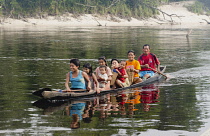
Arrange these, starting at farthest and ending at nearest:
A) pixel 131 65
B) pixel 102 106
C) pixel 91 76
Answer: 1. pixel 131 65
2. pixel 91 76
3. pixel 102 106

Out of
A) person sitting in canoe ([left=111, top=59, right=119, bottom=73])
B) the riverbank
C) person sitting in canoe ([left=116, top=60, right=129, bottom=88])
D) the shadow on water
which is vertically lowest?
the shadow on water

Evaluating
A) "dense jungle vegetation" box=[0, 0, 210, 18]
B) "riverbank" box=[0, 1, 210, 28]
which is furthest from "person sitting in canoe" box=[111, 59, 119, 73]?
"dense jungle vegetation" box=[0, 0, 210, 18]

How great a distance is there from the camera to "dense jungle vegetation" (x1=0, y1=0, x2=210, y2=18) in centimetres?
7212

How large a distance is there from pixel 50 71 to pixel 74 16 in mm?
56616

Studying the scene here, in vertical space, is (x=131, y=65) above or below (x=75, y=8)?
below

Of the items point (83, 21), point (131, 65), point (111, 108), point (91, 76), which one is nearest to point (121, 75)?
point (131, 65)

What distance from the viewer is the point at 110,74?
43.0ft

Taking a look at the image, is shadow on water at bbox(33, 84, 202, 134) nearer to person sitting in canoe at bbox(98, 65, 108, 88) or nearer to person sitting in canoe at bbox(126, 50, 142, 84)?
person sitting in canoe at bbox(98, 65, 108, 88)

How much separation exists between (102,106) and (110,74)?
80.9 inches

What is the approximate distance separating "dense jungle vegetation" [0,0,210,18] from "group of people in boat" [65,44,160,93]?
55.6 meters

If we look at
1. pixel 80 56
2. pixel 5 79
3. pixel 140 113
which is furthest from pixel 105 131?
pixel 80 56

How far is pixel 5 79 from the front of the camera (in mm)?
15711

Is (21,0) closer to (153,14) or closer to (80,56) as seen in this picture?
(153,14)

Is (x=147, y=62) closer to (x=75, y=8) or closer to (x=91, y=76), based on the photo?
(x=91, y=76)
